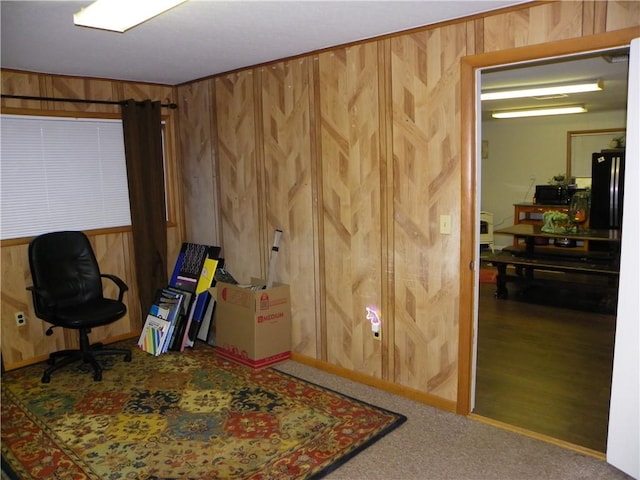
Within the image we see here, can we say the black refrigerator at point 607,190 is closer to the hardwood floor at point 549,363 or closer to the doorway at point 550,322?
the doorway at point 550,322

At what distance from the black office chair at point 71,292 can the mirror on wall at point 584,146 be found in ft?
24.4

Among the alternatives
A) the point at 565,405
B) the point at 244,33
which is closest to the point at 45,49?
the point at 244,33

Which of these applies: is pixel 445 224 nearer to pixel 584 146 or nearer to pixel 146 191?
pixel 146 191

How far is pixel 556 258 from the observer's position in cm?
595

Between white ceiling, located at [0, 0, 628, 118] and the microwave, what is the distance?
363cm

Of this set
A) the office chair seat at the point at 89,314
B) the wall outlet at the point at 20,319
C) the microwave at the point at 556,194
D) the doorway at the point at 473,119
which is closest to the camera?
the doorway at the point at 473,119

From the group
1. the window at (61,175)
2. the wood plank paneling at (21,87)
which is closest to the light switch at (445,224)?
the window at (61,175)

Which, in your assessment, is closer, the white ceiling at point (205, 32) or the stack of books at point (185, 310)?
the white ceiling at point (205, 32)

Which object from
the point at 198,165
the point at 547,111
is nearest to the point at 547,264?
the point at 547,111

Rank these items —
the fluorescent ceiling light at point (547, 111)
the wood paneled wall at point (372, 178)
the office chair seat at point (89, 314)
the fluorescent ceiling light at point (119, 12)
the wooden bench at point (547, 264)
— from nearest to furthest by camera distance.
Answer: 1. the fluorescent ceiling light at point (119, 12)
2. the wood paneled wall at point (372, 178)
3. the office chair seat at point (89, 314)
4. the wooden bench at point (547, 264)
5. the fluorescent ceiling light at point (547, 111)

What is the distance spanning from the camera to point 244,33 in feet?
10.7

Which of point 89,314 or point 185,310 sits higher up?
point 89,314

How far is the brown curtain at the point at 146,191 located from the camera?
187 inches

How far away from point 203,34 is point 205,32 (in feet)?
0.17
